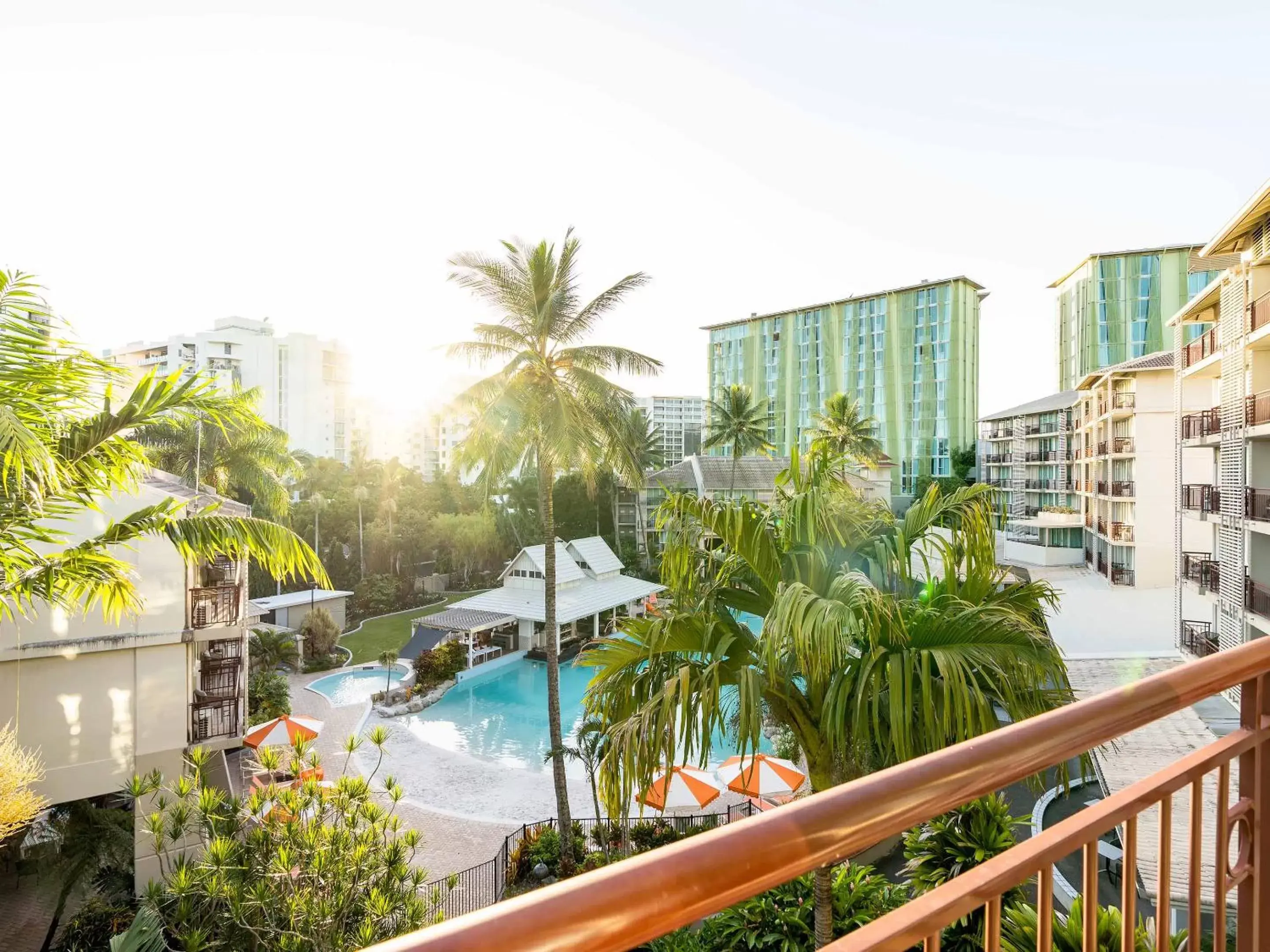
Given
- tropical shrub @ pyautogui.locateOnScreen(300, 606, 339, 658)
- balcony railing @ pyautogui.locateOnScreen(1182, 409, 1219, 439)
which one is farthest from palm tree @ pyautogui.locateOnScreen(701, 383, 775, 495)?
tropical shrub @ pyautogui.locateOnScreen(300, 606, 339, 658)

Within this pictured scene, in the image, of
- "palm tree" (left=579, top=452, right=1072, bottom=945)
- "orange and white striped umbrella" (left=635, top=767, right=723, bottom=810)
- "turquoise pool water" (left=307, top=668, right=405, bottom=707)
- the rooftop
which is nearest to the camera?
"palm tree" (left=579, top=452, right=1072, bottom=945)

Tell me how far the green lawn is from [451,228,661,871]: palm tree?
15021 mm

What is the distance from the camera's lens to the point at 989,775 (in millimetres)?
968

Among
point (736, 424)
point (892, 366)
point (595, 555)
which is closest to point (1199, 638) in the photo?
point (595, 555)

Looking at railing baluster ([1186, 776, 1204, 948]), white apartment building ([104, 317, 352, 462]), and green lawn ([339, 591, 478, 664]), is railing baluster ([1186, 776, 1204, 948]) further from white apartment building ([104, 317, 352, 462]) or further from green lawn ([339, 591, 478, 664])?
white apartment building ([104, 317, 352, 462])

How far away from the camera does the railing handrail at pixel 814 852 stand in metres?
0.55

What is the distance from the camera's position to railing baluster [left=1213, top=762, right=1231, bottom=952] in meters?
1.46

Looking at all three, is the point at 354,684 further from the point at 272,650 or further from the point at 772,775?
the point at 772,775

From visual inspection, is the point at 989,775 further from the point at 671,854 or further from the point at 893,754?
the point at 893,754

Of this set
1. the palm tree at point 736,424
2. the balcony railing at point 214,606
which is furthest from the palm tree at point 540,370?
the palm tree at point 736,424

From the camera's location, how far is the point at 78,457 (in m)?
5.62

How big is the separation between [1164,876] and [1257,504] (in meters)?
16.7

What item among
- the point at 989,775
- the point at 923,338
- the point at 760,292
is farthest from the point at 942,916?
the point at 760,292

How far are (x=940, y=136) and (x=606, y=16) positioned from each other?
8.45 metres
